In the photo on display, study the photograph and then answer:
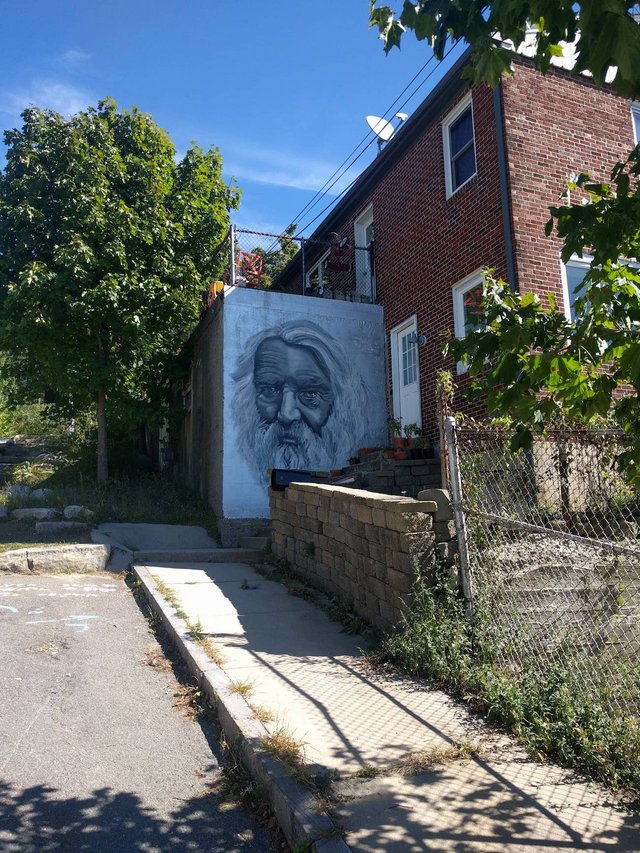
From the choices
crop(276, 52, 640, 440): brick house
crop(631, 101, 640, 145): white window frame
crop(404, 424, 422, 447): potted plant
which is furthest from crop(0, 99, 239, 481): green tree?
crop(631, 101, 640, 145): white window frame

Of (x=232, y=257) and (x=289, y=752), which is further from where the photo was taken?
(x=232, y=257)

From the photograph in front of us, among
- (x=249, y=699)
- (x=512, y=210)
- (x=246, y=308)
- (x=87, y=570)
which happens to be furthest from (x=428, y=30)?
(x=246, y=308)

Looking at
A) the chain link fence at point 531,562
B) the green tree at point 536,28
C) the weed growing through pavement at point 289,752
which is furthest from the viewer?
the chain link fence at point 531,562

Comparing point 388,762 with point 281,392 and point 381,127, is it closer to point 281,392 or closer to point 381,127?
point 281,392

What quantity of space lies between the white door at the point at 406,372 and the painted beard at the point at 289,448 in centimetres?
160

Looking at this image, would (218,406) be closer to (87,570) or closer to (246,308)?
(246,308)

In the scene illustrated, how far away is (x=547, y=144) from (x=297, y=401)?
559 centimetres

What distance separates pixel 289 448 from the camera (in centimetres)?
1147

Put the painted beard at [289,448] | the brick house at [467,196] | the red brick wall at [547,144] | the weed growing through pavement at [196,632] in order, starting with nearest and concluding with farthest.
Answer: the weed growing through pavement at [196,632] → the red brick wall at [547,144] → the brick house at [467,196] → the painted beard at [289,448]

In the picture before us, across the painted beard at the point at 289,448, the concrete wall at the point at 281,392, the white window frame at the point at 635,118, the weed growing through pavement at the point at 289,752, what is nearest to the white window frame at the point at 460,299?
the concrete wall at the point at 281,392

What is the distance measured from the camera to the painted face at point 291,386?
11484 millimetres

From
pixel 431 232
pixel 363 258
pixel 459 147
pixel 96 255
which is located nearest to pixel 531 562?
pixel 431 232

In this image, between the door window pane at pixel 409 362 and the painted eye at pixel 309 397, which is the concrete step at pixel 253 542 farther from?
the door window pane at pixel 409 362

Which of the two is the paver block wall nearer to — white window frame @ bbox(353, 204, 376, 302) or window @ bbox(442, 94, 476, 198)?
window @ bbox(442, 94, 476, 198)
